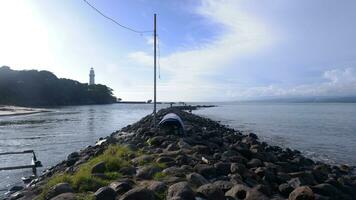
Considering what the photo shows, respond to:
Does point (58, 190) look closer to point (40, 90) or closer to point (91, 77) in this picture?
point (40, 90)

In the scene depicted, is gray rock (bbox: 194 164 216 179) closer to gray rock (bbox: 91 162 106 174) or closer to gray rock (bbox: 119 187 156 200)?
gray rock (bbox: 91 162 106 174)

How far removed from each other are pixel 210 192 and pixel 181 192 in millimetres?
674

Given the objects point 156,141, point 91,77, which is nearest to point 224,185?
point 156,141

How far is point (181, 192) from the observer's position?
23.4 feet

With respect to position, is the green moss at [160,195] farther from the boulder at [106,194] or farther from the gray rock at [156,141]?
the gray rock at [156,141]

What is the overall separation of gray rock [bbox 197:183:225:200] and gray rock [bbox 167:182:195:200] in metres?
0.31

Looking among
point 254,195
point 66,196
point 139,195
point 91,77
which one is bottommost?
point 254,195

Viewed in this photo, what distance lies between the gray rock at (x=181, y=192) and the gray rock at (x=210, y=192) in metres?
0.31

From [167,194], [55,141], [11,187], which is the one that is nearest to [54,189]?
[167,194]

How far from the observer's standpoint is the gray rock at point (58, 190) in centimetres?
756

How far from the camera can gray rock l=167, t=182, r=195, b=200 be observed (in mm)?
7023

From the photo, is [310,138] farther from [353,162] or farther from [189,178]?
[189,178]

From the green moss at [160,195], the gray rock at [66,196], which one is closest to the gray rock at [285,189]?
the green moss at [160,195]

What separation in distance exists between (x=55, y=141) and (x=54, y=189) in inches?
765
